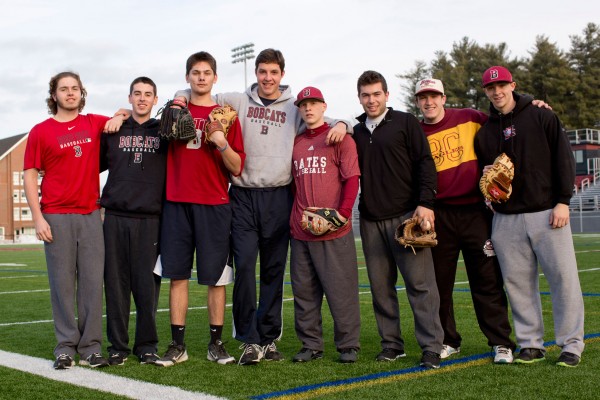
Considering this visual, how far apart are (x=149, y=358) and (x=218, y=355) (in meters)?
0.50

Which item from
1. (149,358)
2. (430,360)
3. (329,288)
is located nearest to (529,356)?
(430,360)

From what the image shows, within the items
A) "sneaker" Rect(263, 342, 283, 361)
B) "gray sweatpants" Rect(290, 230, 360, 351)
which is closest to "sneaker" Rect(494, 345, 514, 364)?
"gray sweatpants" Rect(290, 230, 360, 351)

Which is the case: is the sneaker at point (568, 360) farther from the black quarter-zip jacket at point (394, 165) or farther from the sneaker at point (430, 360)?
the black quarter-zip jacket at point (394, 165)

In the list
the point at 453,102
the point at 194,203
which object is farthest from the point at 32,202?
the point at 453,102

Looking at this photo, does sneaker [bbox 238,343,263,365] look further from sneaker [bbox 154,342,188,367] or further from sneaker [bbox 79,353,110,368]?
sneaker [bbox 79,353,110,368]

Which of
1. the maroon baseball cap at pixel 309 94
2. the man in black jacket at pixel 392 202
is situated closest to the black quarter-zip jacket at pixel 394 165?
the man in black jacket at pixel 392 202

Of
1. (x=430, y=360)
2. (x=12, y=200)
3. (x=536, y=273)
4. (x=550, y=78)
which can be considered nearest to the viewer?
(x=430, y=360)

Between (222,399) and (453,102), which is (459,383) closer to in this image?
(222,399)

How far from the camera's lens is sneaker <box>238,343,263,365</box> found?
5037mm

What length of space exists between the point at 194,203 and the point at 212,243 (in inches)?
12.7

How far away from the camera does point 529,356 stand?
4859 millimetres

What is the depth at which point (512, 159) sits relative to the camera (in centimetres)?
494

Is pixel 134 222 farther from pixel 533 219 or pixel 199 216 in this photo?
pixel 533 219

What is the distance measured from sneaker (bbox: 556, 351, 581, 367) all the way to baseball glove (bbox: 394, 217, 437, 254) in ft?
3.65
